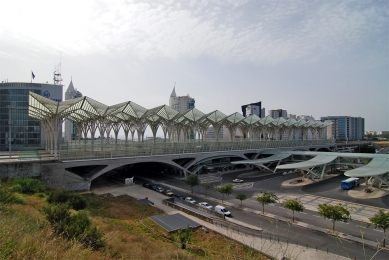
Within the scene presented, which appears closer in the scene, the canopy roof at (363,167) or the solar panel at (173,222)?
the solar panel at (173,222)

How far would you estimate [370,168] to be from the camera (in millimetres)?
35906

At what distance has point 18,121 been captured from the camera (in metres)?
60.1

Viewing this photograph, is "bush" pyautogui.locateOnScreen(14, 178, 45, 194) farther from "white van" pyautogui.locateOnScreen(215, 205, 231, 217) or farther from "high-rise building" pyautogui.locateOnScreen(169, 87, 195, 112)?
"high-rise building" pyautogui.locateOnScreen(169, 87, 195, 112)

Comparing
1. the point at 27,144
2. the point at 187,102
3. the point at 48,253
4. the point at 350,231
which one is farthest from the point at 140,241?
the point at 187,102

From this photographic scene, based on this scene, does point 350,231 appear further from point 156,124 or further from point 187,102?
point 187,102

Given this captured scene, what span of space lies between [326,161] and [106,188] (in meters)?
38.2

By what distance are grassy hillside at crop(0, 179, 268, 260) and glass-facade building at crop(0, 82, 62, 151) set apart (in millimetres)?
44874

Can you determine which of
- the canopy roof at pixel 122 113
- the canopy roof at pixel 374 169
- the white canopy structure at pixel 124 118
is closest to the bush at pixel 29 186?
the white canopy structure at pixel 124 118

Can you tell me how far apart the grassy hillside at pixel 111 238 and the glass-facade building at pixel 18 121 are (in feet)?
147

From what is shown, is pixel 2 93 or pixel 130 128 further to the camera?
pixel 130 128

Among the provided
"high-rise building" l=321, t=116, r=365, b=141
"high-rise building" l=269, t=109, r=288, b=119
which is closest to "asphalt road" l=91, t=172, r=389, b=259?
"high-rise building" l=269, t=109, r=288, b=119

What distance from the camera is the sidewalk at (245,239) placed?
1604cm

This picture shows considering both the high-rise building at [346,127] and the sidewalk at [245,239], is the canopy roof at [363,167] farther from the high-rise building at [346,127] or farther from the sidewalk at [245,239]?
the high-rise building at [346,127]

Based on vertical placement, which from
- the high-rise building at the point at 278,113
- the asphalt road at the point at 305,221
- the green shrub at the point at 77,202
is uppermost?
the high-rise building at the point at 278,113
